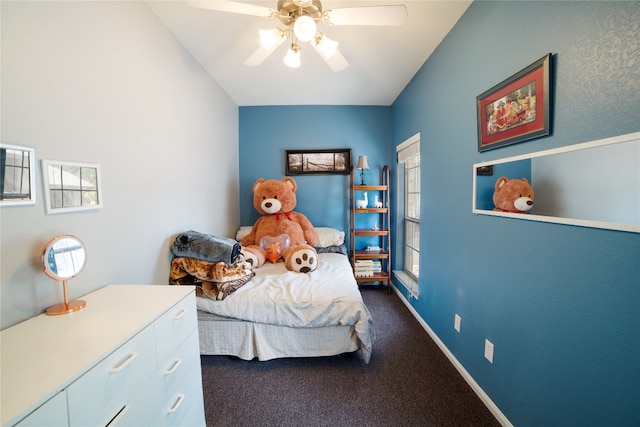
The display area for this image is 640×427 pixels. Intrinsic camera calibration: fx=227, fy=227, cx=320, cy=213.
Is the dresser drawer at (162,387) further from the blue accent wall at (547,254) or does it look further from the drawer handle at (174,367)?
the blue accent wall at (547,254)

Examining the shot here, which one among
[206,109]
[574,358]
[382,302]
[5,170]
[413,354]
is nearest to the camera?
[5,170]

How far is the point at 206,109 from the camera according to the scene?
217 centimetres

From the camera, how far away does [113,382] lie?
0.68 m

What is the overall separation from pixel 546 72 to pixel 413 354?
1916 millimetres

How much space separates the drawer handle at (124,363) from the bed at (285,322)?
2.95 feet

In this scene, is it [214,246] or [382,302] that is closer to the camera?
[214,246]

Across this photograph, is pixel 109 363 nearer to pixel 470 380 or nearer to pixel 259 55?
pixel 259 55

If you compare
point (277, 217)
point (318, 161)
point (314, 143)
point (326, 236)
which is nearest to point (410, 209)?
point (326, 236)

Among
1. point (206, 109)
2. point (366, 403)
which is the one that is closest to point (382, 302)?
point (366, 403)

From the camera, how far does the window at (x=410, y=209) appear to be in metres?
2.54

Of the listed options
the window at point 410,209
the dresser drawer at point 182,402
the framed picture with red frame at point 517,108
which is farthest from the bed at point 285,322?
the framed picture with red frame at point 517,108

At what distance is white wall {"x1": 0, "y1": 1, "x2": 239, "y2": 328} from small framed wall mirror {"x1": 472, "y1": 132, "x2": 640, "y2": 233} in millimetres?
2052

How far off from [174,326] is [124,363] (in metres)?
0.26

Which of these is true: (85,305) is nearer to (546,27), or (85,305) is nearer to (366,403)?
(366,403)
